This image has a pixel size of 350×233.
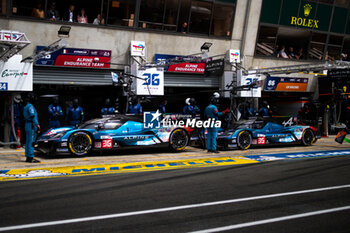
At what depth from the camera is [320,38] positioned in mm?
22938

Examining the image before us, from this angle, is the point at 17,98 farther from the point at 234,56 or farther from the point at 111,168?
the point at 234,56

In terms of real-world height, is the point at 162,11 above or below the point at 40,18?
above

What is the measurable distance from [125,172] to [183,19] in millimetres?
12409

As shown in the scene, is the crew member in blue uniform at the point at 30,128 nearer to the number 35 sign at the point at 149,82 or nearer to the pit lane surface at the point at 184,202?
the pit lane surface at the point at 184,202

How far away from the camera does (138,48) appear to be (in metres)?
17.1

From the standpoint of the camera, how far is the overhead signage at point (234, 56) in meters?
19.3

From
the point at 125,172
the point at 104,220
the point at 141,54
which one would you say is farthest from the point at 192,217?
the point at 141,54

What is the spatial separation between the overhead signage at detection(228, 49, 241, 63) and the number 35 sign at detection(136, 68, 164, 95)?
4.65 metres

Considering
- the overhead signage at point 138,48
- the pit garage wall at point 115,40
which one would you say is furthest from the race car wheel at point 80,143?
the overhead signage at point 138,48

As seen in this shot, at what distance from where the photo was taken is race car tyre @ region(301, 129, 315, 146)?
1427 centimetres

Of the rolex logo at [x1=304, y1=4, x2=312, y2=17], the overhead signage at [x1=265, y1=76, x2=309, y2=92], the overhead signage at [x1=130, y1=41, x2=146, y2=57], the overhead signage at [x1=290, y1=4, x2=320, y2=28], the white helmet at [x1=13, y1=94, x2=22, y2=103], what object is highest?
the rolex logo at [x1=304, y1=4, x2=312, y2=17]

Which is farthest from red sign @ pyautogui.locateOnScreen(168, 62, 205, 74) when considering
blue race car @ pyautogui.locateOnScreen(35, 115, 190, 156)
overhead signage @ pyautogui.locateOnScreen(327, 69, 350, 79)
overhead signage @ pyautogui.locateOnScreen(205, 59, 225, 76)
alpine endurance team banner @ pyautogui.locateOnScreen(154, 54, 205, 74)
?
overhead signage @ pyautogui.locateOnScreen(327, 69, 350, 79)

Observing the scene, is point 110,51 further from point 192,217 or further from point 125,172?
point 192,217

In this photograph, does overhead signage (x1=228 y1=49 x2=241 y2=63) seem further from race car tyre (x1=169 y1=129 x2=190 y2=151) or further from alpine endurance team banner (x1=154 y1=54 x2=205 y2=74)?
race car tyre (x1=169 y1=129 x2=190 y2=151)
